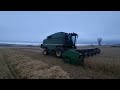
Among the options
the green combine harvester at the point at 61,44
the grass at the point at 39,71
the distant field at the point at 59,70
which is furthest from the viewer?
the green combine harvester at the point at 61,44

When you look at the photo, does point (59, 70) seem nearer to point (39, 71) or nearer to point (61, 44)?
point (39, 71)

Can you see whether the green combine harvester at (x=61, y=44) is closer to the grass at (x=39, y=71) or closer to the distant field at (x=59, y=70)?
the distant field at (x=59, y=70)

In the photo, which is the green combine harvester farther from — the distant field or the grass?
the grass

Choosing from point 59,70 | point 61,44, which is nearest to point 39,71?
point 59,70

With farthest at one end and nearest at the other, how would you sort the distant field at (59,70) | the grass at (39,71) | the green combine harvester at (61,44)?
the green combine harvester at (61,44)
the distant field at (59,70)
the grass at (39,71)

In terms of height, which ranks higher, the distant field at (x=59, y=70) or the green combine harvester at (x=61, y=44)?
the green combine harvester at (x=61, y=44)

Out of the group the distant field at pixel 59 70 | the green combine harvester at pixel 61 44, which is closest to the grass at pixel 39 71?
the distant field at pixel 59 70
